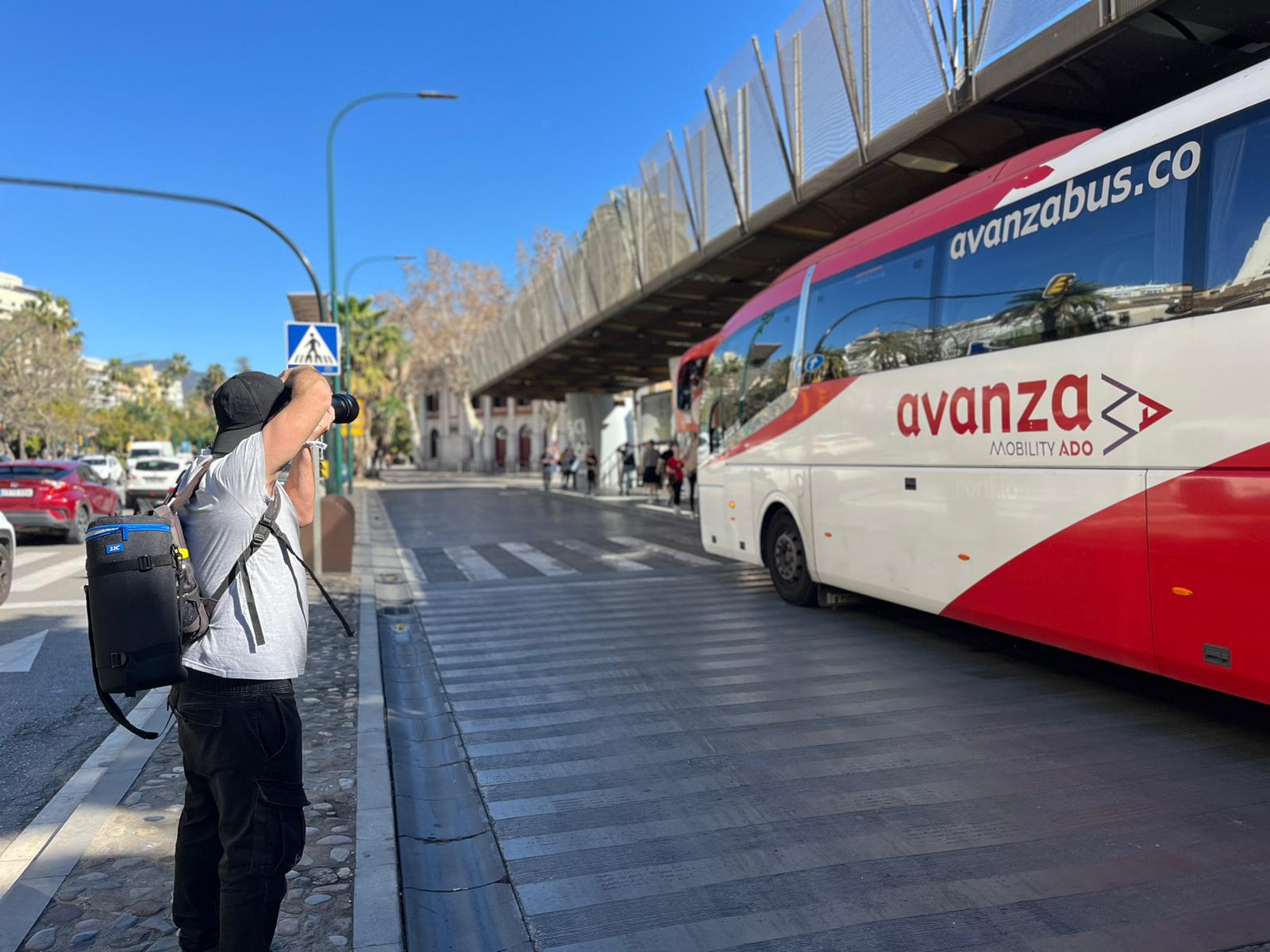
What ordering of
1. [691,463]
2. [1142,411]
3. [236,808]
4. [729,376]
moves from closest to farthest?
[236,808]
[1142,411]
[729,376]
[691,463]

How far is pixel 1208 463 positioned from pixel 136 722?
237 inches

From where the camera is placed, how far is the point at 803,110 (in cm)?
1202

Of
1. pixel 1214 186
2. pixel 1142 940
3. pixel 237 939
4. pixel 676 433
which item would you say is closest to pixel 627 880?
pixel 237 939

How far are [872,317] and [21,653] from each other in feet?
24.5

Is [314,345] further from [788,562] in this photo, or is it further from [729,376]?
[788,562]

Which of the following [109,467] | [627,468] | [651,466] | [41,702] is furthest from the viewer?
[109,467]

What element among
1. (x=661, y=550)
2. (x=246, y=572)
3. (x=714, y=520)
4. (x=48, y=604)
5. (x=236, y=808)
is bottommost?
(x=661, y=550)

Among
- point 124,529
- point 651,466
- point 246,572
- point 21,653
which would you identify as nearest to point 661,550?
point 21,653

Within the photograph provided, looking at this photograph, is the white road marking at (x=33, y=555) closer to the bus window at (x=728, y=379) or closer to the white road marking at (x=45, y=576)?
the white road marking at (x=45, y=576)

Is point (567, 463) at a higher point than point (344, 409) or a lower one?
lower

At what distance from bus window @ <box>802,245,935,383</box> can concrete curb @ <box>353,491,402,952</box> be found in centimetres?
456

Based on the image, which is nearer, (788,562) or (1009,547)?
(1009,547)

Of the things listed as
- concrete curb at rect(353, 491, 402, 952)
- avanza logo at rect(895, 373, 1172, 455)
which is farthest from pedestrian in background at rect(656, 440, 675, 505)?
concrete curb at rect(353, 491, 402, 952)

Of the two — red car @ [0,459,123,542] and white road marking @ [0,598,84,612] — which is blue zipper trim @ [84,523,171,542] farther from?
red car @ [0,459,123,542]
